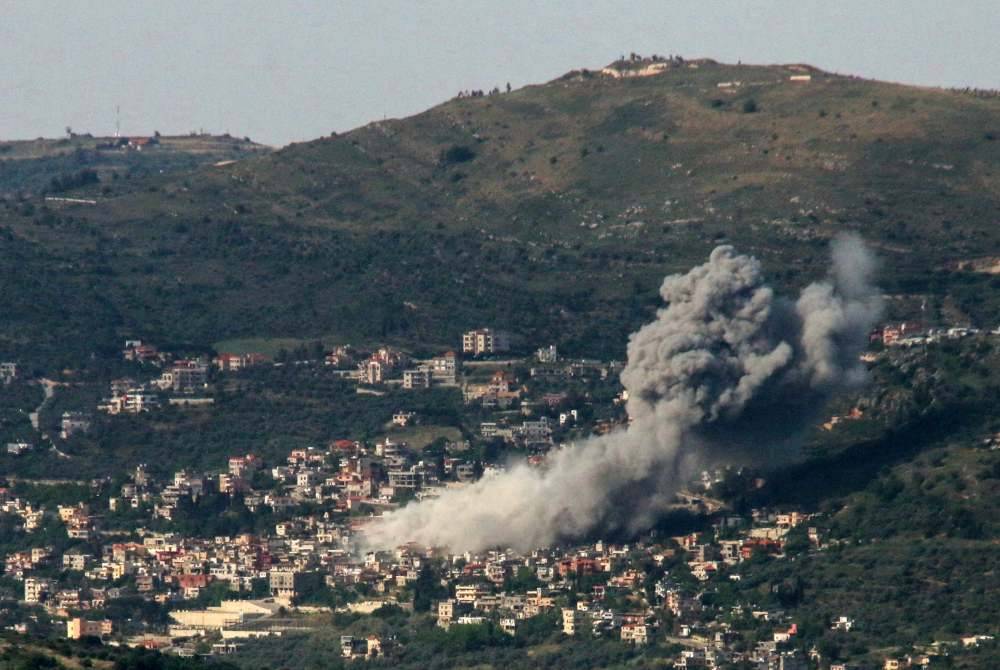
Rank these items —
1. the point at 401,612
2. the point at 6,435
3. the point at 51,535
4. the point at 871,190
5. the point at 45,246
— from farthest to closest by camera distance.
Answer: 1. the point at 45,246
2. the point at 871,190
3. the point at 6,435
4. the point at 51,535
5. the point at 401,612

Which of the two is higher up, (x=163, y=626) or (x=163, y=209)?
(x=163, y=209)

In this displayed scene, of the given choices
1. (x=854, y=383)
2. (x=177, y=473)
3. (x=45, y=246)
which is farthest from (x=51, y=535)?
(x=45, y=246)

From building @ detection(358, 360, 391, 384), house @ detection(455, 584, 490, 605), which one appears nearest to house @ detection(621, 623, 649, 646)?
house @ detection(455, 584, 490, 605)

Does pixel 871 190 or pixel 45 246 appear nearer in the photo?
pixel 871 190

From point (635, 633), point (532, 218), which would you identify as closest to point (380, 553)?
point (635, 633)

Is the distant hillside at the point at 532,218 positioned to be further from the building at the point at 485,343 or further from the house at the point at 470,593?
the house at the point at 470,593

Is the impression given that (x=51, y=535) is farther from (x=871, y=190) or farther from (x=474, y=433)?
(x=871, y=190)

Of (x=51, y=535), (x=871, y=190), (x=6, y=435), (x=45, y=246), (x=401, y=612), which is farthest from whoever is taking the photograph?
(x=45, y=246)
